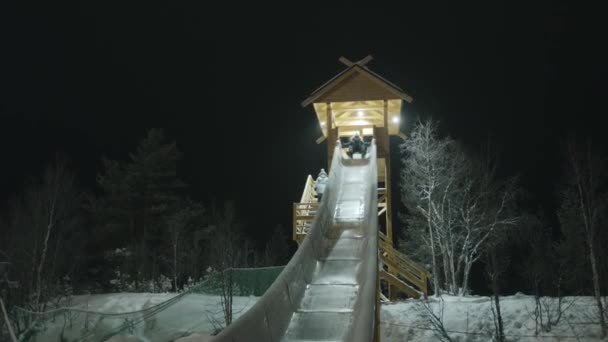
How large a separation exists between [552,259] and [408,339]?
370 inches

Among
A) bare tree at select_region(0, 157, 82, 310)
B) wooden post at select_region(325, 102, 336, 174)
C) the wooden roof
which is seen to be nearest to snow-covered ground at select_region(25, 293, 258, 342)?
wooden post at select_region(325, 102, 336, 174)

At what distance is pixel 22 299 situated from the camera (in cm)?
1970

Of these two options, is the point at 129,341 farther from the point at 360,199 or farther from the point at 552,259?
the point at 552,259

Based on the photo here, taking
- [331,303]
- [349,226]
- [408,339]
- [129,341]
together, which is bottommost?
[408,339]

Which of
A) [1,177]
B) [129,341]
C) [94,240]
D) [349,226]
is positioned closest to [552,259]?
[349,226]

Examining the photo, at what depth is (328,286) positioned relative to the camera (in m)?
10.4

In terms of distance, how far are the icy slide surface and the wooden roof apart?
5657 mm

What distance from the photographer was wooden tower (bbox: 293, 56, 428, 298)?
18.0 meters

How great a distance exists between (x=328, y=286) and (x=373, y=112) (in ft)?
43.2

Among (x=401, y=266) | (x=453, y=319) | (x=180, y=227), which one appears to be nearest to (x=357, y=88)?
(x=401, y=266)

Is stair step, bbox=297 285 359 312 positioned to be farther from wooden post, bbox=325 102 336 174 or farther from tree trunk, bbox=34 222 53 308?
tree trunk, bbox=34 222 53 308

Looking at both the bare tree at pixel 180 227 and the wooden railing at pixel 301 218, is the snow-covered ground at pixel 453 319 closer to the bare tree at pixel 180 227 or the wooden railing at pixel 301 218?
the wooden railing at pixel 301 218

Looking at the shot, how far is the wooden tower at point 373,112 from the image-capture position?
1797 centimetres

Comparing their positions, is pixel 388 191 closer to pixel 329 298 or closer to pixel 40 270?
pixel 329 298
